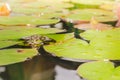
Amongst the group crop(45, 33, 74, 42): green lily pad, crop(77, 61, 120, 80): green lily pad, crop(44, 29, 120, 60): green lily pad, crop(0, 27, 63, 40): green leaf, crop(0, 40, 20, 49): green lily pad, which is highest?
crop(0, 27, 63, 40): green leaf

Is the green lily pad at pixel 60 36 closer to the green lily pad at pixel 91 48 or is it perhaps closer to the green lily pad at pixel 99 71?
the green lily pad at pixel 91 48

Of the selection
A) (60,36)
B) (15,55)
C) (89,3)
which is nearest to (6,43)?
(15,55)

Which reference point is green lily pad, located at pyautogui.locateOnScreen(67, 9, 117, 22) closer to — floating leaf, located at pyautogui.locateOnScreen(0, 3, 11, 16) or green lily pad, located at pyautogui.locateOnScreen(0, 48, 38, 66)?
floating leaf, located at pyautogui.locateOnScreen(0, 3, 11, 16)

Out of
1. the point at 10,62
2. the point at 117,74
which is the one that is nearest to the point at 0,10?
the point at 10,62

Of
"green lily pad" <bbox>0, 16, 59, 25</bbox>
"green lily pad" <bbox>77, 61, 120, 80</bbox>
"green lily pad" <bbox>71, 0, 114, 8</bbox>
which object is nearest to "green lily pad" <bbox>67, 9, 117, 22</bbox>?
"green lily pad" <bbox>0, 16, 59, 25</bbox>

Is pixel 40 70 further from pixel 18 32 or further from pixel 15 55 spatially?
pixel 18 32

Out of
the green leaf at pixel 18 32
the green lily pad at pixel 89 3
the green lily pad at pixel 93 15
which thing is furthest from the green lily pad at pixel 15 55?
the green lily pad at pixel 89 3
